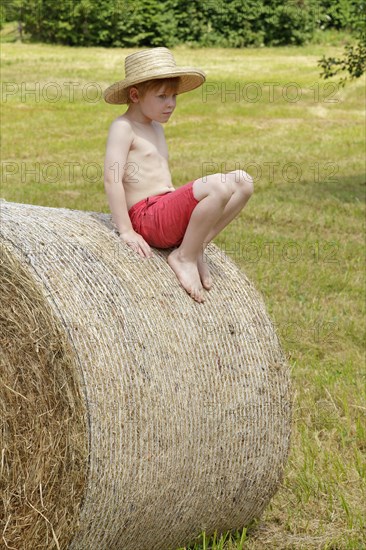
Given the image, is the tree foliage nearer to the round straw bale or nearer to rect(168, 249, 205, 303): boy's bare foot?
rect(168, 249, 205, 303): boy's bare foot

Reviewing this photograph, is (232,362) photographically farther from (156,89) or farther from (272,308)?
(272,308)

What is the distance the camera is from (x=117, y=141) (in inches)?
178

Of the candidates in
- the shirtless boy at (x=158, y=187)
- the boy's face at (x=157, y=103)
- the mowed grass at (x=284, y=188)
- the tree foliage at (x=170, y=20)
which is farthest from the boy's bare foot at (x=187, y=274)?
the tree foliage at (x=170, y=20)

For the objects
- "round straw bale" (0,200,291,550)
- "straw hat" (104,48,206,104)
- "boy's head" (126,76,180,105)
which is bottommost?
"round straw bale" (0,200,291,550)

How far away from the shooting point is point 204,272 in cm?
441

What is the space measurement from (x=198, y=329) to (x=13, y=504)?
39.9 inches

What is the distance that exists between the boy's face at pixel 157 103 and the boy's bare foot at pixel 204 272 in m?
0.68

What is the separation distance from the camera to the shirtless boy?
14.3ft

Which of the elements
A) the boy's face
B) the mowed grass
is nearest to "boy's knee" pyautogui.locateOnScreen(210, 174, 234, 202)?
the boy's face

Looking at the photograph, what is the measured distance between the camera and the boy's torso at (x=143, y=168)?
4.59 metres

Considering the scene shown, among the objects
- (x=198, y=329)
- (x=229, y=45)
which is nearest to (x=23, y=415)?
(x=198, y=329)

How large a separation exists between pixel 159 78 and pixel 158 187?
19.3 inches

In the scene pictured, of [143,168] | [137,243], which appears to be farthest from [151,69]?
[137,243]

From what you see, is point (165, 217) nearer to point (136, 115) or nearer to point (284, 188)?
point (136, 115)
